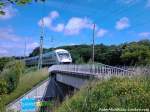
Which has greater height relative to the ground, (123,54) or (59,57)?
(123,54)

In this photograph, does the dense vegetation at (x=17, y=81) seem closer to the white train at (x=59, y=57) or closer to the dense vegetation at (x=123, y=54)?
the white train at (x=59, y=57)

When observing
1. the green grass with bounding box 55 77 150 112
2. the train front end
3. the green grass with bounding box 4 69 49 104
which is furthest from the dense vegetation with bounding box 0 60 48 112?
the green grass with bounding box 55 77 150 112

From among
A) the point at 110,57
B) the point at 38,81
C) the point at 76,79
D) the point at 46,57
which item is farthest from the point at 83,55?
the point at 76,79

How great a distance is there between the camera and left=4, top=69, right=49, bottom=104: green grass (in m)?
46.6

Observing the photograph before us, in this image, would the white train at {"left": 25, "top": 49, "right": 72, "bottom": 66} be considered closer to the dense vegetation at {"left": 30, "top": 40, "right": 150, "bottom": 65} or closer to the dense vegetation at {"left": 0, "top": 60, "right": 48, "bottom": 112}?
the dense vegetation at {"left": 0, "top": 60, "right": 48, "bottom": 112}

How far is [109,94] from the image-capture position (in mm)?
10828

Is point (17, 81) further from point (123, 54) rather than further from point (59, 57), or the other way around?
point (123, 54)

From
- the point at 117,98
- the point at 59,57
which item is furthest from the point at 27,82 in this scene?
the point at 117,98

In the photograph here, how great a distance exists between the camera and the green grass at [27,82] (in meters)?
46.6

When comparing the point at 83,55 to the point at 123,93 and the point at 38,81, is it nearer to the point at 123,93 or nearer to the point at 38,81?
the point at 38,81

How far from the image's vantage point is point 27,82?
2125 inches

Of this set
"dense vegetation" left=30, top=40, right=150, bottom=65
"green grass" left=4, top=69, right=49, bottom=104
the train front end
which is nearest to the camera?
"green grass" left=4, top=69, right=49, bottom=104

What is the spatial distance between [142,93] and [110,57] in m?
77.5

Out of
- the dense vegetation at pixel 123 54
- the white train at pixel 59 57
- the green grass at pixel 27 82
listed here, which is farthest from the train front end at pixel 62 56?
the dense vegetation at pixel 123 54
